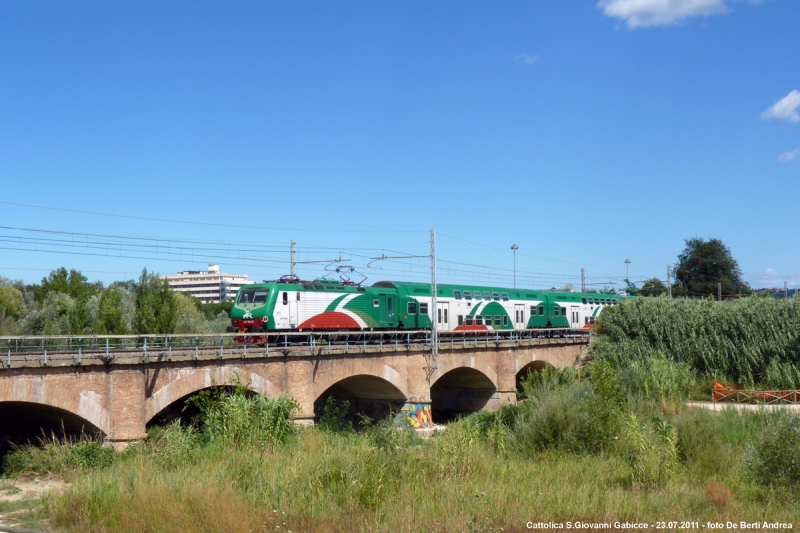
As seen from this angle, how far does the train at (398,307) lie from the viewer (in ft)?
107

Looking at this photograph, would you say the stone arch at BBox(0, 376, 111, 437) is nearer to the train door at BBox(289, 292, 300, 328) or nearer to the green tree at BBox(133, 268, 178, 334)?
the train door at BBox(289, 292, 300, 328)

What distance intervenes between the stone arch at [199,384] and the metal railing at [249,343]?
27.0 inches

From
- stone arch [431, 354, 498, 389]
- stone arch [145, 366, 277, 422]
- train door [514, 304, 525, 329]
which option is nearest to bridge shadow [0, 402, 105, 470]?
stone arch [145, 366, 277, 422]

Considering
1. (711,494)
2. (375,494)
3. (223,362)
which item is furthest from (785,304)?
(375,494)

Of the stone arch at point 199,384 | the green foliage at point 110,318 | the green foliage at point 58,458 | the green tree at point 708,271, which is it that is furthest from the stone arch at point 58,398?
the green tree at point 708,271

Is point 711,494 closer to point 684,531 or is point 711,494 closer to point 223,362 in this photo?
point 684,531

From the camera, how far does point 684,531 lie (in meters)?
12.0

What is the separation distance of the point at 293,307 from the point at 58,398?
44.7ft

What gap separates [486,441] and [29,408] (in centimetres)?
1562

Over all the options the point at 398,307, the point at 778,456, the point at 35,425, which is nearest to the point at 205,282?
the point at 398,307

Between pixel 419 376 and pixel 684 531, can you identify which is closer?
pixel 684 531

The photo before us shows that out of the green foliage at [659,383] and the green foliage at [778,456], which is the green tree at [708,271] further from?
the green foliage at [778,456]

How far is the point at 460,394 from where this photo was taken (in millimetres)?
43719

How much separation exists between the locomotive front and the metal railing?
0.52 m
